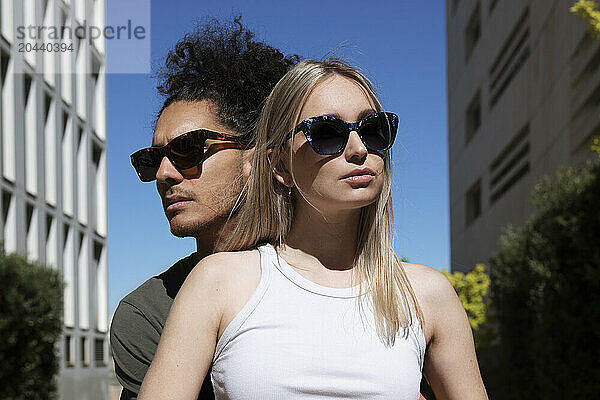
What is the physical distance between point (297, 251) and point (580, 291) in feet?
26.7

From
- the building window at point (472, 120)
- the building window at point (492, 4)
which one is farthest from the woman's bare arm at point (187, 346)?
the building window at point (472, 120)

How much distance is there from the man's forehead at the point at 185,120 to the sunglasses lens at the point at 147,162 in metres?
0.03

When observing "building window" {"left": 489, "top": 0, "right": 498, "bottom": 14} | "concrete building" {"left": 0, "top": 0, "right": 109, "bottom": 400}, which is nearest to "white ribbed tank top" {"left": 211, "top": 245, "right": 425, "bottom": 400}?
"concrete building" {"left": 0, "top": 0, "right": 109, "bottom": 400}

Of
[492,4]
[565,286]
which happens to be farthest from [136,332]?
[492,4]

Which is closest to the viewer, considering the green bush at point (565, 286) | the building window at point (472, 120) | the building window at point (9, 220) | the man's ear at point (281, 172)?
the man's ear at point (281, 172)

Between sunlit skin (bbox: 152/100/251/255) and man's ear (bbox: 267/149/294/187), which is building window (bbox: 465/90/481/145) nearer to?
sunlit skin (bbox: 152/100/251/255)

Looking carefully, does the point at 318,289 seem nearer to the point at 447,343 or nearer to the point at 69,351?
the point at 447,343

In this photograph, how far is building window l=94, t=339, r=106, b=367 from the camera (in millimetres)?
28625

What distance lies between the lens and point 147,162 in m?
2.54

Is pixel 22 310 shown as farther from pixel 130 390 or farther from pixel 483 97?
pixel 483 97

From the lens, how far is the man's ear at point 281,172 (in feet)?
7.07

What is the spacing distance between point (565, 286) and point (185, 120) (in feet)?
26.7

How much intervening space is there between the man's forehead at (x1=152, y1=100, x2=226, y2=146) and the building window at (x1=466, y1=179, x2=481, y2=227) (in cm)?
3047

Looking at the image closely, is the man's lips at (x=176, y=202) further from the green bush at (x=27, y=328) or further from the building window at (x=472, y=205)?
the building window at (x=472, y=205)
